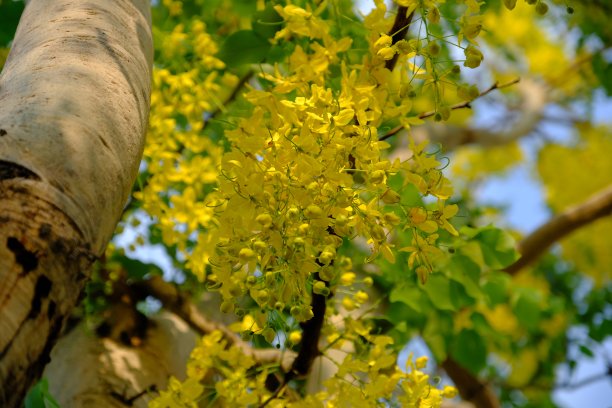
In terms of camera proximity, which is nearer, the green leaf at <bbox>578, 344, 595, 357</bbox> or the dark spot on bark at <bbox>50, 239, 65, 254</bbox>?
the dark spot on bark at <bbox>50, 239, 65, 254</bbox>

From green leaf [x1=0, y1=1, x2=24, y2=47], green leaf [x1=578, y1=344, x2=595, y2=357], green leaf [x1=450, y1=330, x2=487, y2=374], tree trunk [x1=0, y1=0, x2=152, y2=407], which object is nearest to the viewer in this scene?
tree trunk [x1=0, y1=0, x2=152, y2=407]

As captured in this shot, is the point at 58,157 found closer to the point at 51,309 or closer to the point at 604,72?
the point at 51,309

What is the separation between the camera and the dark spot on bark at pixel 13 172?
1.03m

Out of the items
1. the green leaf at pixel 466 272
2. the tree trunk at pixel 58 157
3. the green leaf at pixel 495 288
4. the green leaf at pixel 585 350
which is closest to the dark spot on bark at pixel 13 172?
the tree trunk at pixel 58 157

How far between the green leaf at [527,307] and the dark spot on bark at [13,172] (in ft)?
7.72

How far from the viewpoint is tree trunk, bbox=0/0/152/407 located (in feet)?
3.13

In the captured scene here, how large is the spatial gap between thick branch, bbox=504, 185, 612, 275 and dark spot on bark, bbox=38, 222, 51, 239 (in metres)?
2.99

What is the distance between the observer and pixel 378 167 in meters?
1.50

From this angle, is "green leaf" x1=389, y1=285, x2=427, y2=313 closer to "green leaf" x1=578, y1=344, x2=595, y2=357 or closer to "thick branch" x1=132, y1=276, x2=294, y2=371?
"thick branch" x1=132, y1=276, x2=294, y2=371

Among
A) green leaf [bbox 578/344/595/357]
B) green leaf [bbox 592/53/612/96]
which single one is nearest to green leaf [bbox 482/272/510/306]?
green leaf [bbox 578/344/595/357]

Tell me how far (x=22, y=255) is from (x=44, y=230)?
48 mm

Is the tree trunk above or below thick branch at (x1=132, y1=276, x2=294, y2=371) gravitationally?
below

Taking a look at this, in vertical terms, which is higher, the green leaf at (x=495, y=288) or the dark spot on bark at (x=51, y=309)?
the green leaf at (x=495, y=288)

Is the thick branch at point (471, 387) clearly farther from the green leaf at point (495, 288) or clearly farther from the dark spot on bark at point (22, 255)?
the dark spot on bark at point (22, 255)
